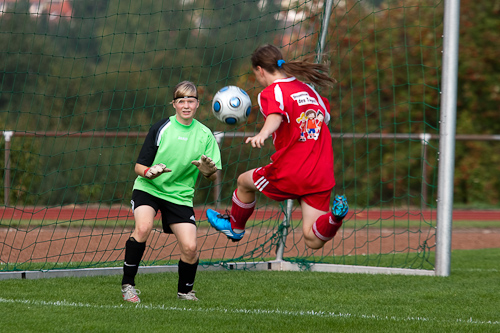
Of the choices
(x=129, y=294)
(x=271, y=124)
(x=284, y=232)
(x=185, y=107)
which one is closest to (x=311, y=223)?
(x=271, y=124)

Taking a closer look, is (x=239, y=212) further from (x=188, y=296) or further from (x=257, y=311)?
(x=257, y=311)

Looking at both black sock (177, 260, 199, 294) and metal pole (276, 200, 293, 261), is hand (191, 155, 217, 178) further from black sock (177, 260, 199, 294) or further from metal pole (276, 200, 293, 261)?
metal pole (276, 200, 293, 261)

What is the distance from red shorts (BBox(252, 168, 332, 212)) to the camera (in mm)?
5238

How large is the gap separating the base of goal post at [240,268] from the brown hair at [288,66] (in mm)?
2721

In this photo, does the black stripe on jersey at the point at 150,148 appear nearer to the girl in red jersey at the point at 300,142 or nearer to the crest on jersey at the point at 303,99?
the girl in red jersey at the point at 300,142

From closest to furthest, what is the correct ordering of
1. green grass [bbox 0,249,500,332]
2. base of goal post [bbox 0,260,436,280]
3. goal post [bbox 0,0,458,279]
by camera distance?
green grass [bbox 0,249,500,332], base of goal post [bbox 0,260,436,280], goal post [bbox 0,0,458,279]

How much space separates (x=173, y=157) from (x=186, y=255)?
77cm

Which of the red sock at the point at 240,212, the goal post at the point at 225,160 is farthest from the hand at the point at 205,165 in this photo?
the goal post at the point at 225,160

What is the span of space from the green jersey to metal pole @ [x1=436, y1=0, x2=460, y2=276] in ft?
8.88

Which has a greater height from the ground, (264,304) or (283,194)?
(283,194)

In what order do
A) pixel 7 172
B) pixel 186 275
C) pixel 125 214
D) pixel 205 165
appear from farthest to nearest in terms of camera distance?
pixel 125 214
pixel 7 172
pixel 186 275
pixel 205 165

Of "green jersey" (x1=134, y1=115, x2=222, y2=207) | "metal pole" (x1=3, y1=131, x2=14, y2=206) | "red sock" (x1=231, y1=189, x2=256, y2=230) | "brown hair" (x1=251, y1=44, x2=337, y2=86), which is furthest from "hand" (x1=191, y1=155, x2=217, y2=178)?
"metal pole" (x1=3, y1=131, x2=14, y2=206)

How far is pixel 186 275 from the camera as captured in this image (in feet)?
17.7

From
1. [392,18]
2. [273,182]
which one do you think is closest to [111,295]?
[273,182]
